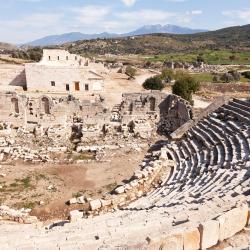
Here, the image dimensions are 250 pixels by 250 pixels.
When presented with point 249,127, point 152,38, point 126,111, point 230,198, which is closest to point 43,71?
point 126,111

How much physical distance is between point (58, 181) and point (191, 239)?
11.7 metres

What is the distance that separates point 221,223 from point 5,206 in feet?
33.5

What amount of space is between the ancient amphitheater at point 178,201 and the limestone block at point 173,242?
21 millimetres

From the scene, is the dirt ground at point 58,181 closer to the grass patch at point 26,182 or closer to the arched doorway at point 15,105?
the grass patch at point 26,182

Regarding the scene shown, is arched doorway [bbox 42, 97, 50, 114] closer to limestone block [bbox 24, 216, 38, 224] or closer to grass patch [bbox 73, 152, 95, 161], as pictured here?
grass patch [bbox 73, 152, 95, 161]

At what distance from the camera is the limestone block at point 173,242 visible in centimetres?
770

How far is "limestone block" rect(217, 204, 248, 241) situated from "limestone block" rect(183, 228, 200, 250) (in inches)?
27.2

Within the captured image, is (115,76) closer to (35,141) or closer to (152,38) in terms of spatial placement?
(35,141)

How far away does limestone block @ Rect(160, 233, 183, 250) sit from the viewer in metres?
7.70

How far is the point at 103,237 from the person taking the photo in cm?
870

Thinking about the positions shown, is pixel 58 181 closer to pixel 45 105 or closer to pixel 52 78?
pixel 45 105

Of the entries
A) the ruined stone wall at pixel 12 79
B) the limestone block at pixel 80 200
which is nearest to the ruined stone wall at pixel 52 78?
the ruined stone wall at pixel 12 79

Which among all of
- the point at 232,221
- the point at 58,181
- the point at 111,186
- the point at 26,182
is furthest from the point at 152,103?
the point at 232,221

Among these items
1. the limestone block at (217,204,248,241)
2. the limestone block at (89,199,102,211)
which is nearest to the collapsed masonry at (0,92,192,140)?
the limestone block at (89,199,102,211)
